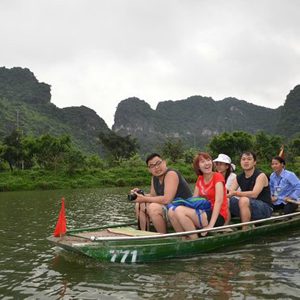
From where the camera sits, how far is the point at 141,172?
126 ft

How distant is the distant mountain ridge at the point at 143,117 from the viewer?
7744 cm

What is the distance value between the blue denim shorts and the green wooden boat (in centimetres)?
31

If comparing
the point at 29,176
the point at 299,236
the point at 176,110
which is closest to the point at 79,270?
the point at 299,236

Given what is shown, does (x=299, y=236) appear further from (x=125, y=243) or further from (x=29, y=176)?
(x=29, y=176)

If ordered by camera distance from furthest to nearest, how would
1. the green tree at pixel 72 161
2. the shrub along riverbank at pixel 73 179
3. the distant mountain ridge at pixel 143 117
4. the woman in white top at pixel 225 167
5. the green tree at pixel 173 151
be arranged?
the distant mountain ridge at pixel 143 117, the green tree at pixel 173 151, the green tree at pixel 72 161, the shrub along riverbank at pixel 73 179, the woman in white top at pixel 225 167

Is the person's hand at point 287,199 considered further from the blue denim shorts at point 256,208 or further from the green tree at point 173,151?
the green tree at point 173,151

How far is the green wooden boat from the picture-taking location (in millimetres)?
5508

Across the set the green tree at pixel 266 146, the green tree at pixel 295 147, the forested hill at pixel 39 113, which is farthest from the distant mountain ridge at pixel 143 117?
the green tree at pixel 295 147

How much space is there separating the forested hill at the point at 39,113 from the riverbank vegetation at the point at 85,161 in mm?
23227

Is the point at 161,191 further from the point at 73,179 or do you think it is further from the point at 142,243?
the point at 73,179

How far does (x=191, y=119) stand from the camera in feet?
448

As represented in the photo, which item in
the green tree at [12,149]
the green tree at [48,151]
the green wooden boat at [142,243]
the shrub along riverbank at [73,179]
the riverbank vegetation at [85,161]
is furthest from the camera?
the green tree at [48,151]

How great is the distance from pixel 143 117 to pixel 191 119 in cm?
1996

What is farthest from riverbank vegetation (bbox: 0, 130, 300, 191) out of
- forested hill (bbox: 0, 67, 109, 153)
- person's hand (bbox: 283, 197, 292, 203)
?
person's hand (bbox: 283, 197, 292, 203)
